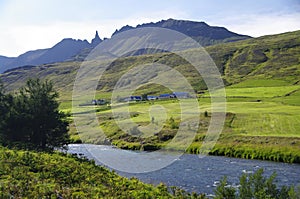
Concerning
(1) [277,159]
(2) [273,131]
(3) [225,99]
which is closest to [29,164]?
(1) [277,159]

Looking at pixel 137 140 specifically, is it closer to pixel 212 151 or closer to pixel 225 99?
pixel 212 151

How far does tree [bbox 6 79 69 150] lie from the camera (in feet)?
132

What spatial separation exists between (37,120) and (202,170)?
74.7ft

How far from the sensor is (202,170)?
50406 millimetres

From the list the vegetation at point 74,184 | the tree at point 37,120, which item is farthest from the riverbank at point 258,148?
the vegetation at point 74,184

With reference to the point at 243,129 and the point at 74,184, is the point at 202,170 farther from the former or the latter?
the point at 74,184

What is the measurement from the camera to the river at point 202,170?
4269cm

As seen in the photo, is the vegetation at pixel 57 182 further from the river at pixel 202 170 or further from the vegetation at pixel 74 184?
the river at pixel 202 170

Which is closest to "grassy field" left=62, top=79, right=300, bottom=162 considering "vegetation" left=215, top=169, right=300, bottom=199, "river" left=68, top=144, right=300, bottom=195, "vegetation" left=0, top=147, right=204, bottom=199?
"river" left=68, top=144, right=300, bottom=195

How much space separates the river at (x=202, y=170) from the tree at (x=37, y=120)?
10.2 meters

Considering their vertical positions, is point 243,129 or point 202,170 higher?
point 243,129

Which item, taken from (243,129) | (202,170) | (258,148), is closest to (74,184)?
(202,170)

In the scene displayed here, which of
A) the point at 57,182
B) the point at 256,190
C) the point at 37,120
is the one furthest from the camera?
the point at 37,120

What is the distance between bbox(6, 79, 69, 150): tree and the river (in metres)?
10.2
